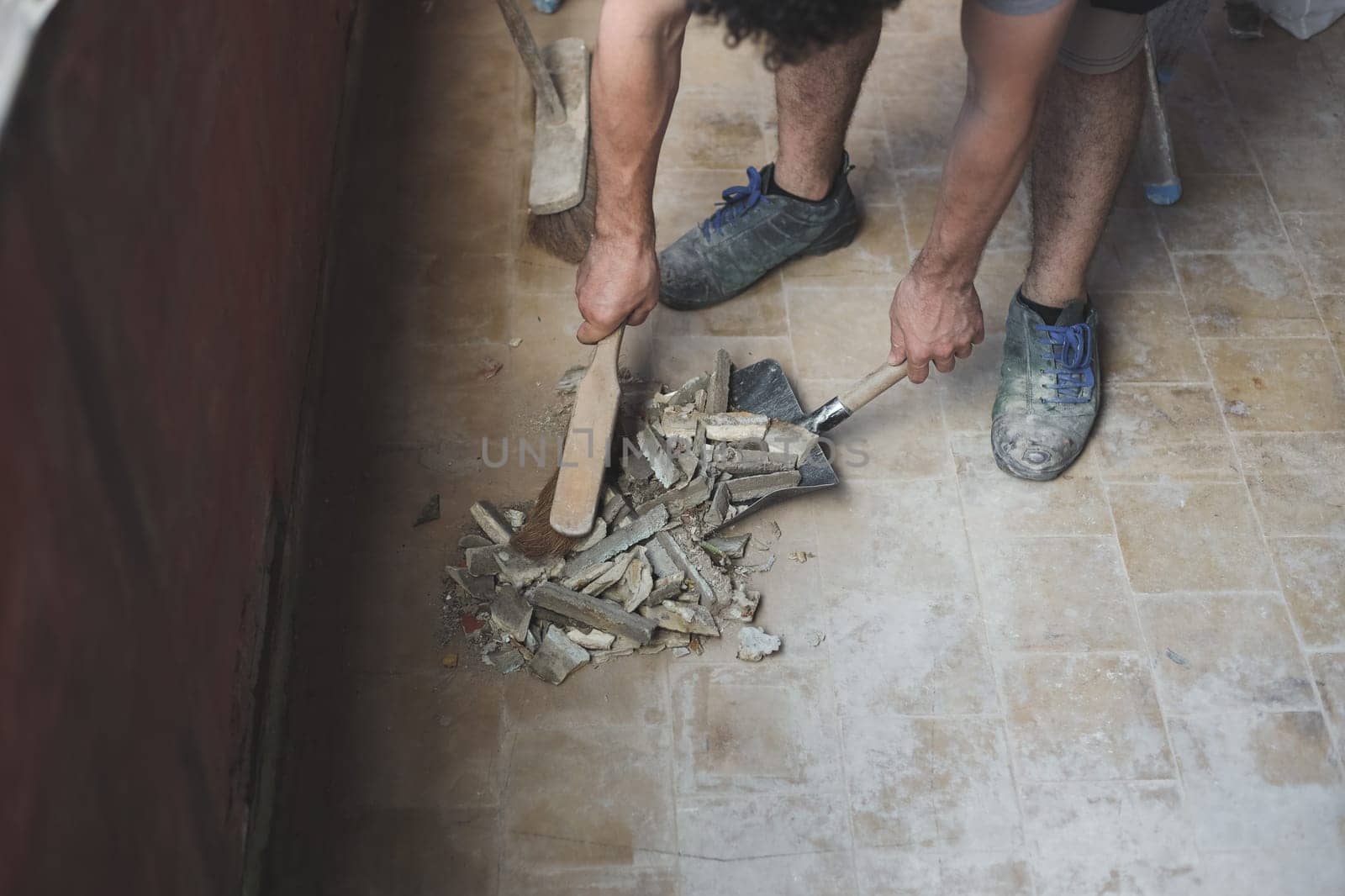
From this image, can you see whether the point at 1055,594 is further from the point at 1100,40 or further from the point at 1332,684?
the point at 1100,40

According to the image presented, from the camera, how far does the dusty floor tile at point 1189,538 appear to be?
7.04 feet

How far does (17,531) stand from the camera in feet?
3.39

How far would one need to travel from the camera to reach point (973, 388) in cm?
242

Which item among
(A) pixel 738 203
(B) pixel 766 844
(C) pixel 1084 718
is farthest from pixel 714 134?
(B) pixel 766 844

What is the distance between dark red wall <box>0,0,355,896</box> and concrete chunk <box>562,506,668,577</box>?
0.51 metres

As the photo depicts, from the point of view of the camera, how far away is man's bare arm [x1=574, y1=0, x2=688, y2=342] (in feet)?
5.82

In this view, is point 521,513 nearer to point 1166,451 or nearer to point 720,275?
point 720,275

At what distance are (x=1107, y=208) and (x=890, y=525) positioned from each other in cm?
75

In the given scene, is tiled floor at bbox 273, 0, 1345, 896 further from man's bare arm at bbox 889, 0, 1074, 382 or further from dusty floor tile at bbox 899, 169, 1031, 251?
man's bare arm at bbox 889, 0, 1074, 382

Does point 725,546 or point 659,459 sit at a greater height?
point 659,459

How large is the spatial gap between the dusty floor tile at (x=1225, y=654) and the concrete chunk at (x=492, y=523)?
1.17 m

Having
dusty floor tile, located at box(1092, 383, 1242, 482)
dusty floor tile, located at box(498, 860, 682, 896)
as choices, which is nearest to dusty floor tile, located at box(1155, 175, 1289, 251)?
dusty floor tile, located at box(1092, 383, 1242, 482)

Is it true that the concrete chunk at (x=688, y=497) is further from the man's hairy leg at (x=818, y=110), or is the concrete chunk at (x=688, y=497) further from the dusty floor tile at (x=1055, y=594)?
the man's hairy leg at (x=818, y=110)

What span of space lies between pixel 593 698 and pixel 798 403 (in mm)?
702
